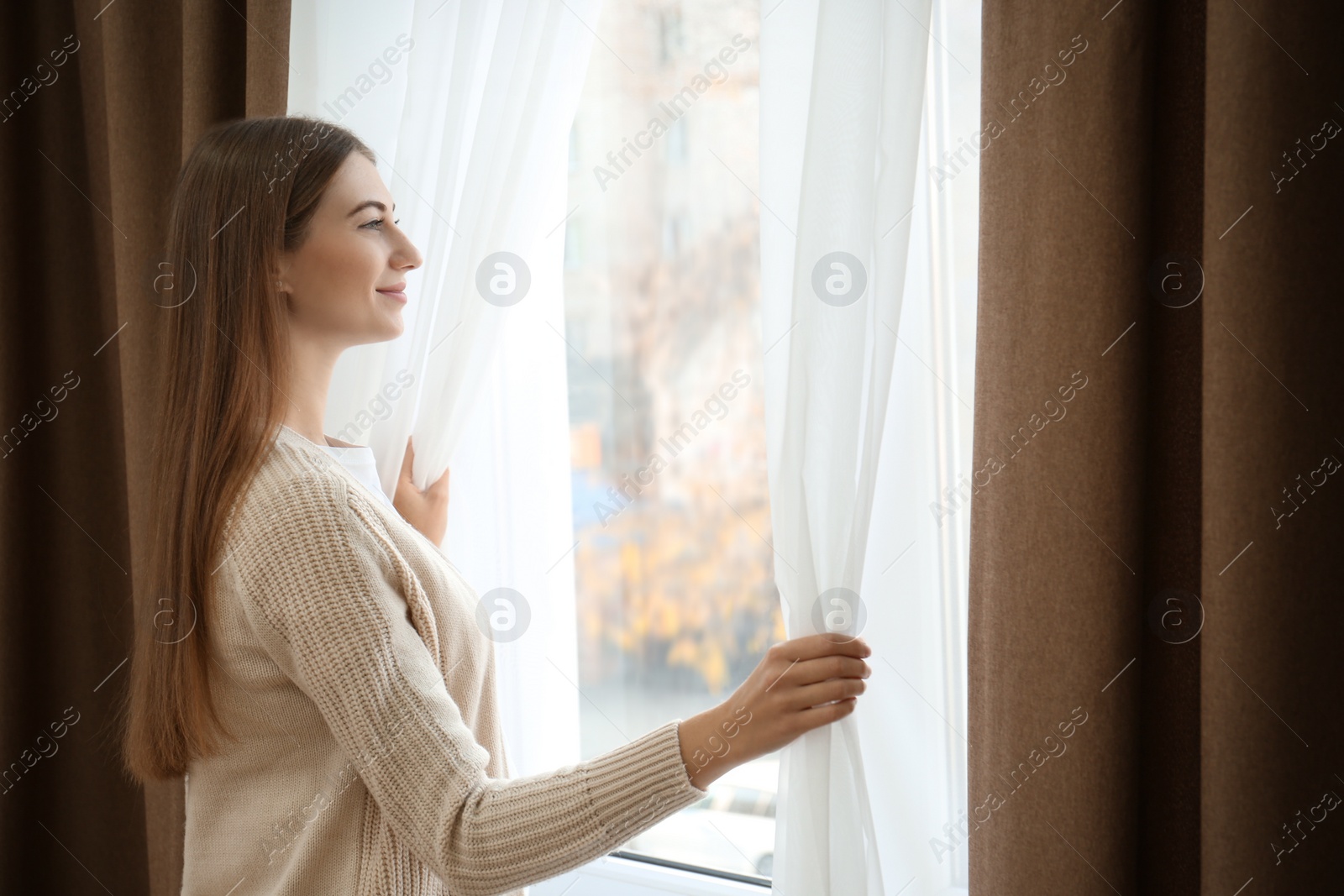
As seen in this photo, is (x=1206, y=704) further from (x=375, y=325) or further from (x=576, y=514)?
(x=375, y=325)

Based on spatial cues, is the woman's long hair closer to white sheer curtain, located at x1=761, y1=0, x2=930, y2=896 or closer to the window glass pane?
the window glass pane

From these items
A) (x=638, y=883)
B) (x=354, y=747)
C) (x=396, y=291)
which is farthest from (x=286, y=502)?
(x=638, y=883)

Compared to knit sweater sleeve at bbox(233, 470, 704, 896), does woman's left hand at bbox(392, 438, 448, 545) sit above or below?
above

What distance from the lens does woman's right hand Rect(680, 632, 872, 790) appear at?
0.88 meters

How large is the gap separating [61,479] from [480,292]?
1.03m

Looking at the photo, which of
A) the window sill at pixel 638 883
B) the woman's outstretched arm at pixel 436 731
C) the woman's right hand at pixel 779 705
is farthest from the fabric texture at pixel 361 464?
the window sill at pixel 638 883

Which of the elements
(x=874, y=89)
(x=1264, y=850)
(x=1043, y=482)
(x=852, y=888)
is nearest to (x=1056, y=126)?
(x=874, y=89)

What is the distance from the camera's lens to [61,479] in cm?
167

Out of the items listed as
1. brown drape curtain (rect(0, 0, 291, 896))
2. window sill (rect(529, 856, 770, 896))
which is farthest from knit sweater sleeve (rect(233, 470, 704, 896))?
brown drape curtain (rect(0, 0, 291, 896))

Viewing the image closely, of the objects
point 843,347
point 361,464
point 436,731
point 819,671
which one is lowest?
point 436,731

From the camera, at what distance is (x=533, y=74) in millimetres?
1192

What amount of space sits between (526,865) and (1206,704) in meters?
0.70

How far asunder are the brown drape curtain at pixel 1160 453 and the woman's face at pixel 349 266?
2.44 feet

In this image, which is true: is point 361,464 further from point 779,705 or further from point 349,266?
point 779,705
